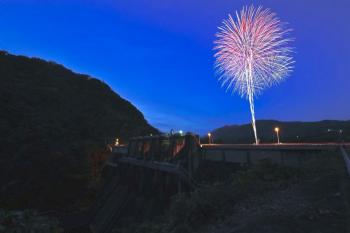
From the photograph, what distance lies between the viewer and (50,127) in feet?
193

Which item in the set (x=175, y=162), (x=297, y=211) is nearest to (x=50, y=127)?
(x=175, y=162)

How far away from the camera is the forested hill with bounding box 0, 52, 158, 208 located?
42.1m

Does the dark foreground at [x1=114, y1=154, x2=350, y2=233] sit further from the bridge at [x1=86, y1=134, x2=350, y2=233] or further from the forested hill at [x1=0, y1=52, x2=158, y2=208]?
the forested hill at [x1=0, y1=52, x2=158, y2=208]

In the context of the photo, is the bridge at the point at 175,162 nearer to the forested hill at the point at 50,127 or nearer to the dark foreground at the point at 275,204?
the dark foreground at the point at 275,204

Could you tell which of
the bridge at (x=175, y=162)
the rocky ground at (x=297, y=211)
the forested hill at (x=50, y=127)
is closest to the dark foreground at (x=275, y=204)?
the rocky ground at (x=297, y=211)

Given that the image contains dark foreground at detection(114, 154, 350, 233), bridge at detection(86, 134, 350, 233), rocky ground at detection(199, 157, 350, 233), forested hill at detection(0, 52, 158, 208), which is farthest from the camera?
forested hill at detection(0, 52, 158, 208)

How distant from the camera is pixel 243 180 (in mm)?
15055

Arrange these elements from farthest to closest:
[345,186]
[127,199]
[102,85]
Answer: [102,85] < [127,199] < [345,186]

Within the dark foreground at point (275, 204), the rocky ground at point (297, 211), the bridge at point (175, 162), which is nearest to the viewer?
the rocky ground at point (297, 211)

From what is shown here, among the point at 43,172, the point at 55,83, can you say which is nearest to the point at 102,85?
the point at 55,83

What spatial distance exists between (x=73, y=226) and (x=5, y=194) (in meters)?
7.93

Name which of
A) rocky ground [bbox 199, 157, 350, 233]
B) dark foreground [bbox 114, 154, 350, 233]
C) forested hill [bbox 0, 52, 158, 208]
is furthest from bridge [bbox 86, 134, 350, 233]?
forested hill [bbox 0, 52, 158, 208]

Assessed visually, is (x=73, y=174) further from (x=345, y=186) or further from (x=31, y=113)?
(x=345, y=186)

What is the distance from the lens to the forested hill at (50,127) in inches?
1657
